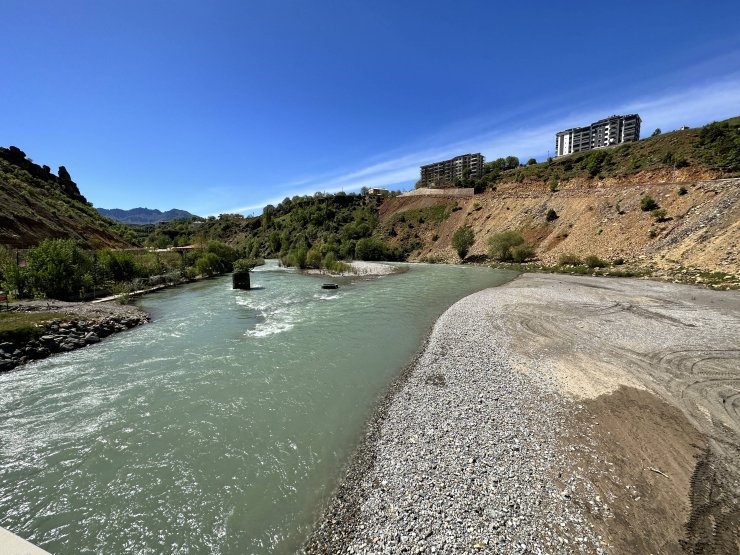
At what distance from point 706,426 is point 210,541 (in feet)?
38.4

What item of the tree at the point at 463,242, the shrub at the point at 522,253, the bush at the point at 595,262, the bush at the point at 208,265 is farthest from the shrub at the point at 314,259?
the bush at the point at 595,262

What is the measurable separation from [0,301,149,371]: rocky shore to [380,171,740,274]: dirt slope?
152ft

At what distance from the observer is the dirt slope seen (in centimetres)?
3362

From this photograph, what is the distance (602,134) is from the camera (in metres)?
125

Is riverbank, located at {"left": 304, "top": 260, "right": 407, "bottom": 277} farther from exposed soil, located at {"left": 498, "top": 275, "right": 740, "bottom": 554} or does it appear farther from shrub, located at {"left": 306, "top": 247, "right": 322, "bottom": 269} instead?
exposed soil, located at {"left": 498, "top": 275, "right": 740, "bottom": 554}

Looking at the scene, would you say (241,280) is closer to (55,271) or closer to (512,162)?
(55,271)

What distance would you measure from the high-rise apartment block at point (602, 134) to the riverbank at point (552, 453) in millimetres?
137921

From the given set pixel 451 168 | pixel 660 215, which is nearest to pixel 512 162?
pixel 451 168

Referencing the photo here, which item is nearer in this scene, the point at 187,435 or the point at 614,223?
the point at 187,435

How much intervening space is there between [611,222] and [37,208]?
3385 inches

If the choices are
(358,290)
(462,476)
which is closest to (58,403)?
(462,476)

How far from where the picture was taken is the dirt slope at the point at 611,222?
3362 cm

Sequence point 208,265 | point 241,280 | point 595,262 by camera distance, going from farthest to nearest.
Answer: point 208,265 → point 595,262 → point 241,280

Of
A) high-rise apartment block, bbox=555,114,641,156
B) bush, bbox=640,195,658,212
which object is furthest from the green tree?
high-rise apartment block, bbox=555,114,641,156
